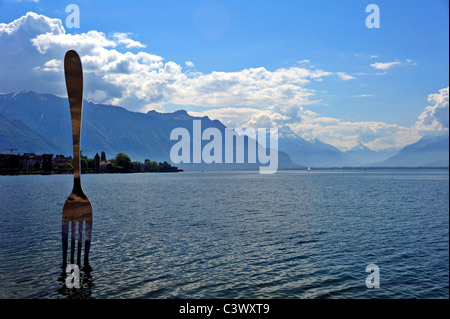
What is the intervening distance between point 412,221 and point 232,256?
36.0m

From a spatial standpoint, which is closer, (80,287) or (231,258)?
(80,287)

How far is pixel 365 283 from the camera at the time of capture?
22.1 meters

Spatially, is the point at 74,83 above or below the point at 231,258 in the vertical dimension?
above

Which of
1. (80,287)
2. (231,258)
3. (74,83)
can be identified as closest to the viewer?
(74,83)

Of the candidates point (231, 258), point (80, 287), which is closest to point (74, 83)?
point (80, 287)

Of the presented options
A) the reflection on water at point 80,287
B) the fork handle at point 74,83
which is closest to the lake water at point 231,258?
the reflection on water at point 80,287

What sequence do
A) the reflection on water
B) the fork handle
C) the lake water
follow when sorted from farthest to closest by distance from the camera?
the lake water → the reflection on water → the fork handle

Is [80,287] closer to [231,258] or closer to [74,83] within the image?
[231,258]

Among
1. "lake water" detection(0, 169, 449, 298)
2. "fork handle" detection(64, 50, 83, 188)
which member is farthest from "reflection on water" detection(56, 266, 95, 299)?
"fork handle" detection(64, 50, 83, 188)

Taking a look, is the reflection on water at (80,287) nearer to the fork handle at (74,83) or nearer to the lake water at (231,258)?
the lake water at (231,258)

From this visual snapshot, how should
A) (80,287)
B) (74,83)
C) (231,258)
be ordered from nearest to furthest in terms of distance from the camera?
(74,83)
(80,287)
(231,258)

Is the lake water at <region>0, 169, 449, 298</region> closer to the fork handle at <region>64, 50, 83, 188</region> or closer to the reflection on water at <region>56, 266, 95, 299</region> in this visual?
the reflection on water at <region>56, 266, 95, 299</region>
